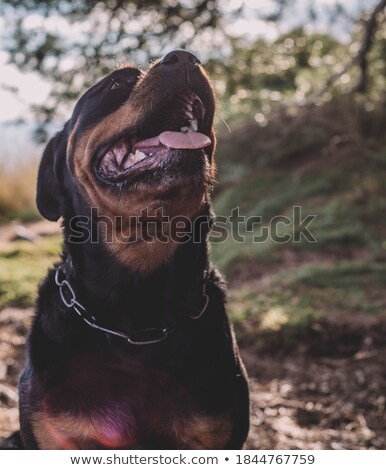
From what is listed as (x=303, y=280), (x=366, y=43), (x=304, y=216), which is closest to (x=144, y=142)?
(x=366, y=43)

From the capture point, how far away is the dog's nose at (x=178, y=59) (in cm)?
240

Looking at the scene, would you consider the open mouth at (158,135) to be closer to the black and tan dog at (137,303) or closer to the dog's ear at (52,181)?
the black and tan dog at (137,303)

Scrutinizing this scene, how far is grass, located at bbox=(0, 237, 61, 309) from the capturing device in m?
6.27

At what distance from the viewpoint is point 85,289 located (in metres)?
2.71

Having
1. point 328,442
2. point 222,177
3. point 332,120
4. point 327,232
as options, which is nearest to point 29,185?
point 222,177

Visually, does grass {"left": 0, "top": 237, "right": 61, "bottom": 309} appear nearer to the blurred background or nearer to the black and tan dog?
the blurred background

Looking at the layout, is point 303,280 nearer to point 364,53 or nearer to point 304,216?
point 304,216

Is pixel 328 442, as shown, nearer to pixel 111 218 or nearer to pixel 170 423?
pixel 170 423

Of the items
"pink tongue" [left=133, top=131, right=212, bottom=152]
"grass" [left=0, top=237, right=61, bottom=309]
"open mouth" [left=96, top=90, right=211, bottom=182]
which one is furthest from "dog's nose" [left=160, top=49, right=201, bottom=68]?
"grass" [left=0, top=237, right=61, bottom=309]

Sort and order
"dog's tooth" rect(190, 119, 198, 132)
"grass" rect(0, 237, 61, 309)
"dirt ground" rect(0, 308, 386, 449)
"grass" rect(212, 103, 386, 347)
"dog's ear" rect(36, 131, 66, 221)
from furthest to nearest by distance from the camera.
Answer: "grass" rect(0, 237, 61, 309)
"grass" rect(212, 103, 386, 347)
"dirt ground" rect(0, 308, 386, 449)
"dog's ear" rect(36, 131, 66, 221)
"dog's tooth" rect(190, 119, 198, 132)

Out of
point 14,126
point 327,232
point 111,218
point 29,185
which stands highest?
point 111,218

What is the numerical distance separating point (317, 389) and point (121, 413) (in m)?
2.02

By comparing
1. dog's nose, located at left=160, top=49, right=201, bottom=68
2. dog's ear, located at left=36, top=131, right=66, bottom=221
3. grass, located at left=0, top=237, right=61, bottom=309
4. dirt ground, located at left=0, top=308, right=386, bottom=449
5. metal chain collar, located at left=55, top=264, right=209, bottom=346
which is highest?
dog's nose, located at left=160, top=49, right=201, bottom=68

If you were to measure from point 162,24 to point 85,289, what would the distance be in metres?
3.54
